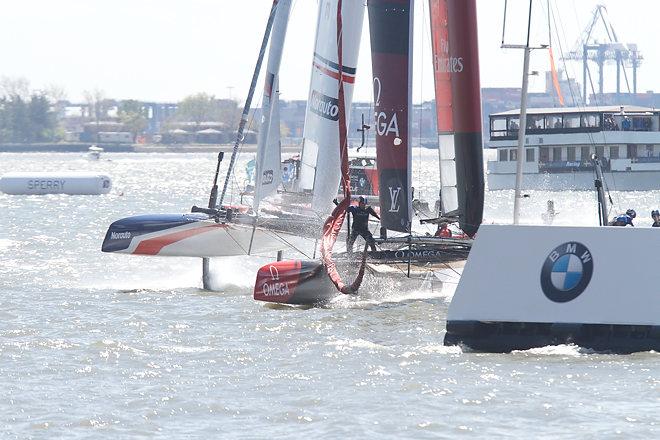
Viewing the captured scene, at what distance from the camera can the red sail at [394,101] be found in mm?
21688

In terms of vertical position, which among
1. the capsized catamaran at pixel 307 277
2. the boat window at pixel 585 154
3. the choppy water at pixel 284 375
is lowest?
the choppy water at pixel 284 375

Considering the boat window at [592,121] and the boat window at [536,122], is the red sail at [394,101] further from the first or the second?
the boat window at [536,122]

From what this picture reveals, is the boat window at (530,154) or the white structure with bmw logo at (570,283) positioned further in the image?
the boat window at (530,154)

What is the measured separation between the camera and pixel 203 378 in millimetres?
15211

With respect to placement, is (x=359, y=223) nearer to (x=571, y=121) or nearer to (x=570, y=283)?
(x=570, y=283)

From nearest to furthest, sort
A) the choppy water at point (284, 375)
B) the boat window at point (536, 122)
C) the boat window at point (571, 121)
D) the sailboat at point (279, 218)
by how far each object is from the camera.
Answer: the choppy water at point (284, 375), the sailboat at point (279, 218), the boat window at point (571, 121), the boat window at point (536, 122)

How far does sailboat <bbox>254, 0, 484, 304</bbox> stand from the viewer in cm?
2148

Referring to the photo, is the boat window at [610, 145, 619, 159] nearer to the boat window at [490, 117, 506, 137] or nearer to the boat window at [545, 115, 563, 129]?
the boat window at [545, 115, 563, 129]

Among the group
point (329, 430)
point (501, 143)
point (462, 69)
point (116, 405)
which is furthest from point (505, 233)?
point (501, 143)

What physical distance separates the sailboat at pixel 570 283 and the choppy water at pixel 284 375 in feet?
1.02

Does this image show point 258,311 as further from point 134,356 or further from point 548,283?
point 548,283

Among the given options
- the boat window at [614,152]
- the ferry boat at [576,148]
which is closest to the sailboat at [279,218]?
the ferry boat at [576,148]

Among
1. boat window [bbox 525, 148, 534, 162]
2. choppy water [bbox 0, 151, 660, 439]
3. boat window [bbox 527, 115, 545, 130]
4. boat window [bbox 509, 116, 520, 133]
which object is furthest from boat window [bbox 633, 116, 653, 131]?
choppy water [bbox 0, 151, 660, 439]

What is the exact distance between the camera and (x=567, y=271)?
15.0 metres
